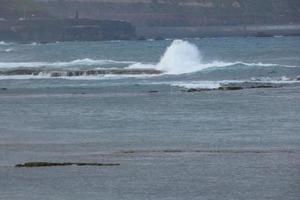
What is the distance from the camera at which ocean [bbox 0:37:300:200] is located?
84.2ft

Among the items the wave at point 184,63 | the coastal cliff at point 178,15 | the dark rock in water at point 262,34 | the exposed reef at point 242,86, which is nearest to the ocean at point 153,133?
the exposed reef at point 242,86

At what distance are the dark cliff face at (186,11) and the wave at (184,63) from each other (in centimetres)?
5736

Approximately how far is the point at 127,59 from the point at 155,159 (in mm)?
54187

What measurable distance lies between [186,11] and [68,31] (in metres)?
15.9

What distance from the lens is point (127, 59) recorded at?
8325 cm

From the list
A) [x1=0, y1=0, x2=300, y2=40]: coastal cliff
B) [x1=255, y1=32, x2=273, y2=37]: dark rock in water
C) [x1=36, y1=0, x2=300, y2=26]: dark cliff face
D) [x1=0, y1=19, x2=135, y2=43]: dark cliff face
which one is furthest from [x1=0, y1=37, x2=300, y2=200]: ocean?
[x1=36, y1=0, x2=300, y2=26]: dark cliff face

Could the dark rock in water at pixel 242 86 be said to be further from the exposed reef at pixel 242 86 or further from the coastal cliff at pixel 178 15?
the coastal cliff at pixel 178 15

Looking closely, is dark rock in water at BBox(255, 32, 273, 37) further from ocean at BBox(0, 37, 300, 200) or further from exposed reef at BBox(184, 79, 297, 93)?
exposed reef at BBox(184, 79, 297, 93)

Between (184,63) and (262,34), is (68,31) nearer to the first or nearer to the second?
(262,34)

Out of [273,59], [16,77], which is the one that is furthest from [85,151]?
[273,59]

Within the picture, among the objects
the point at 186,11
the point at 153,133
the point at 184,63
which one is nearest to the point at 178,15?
the point at 186,11

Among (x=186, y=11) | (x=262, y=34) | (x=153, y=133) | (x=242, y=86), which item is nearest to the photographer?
(x=153, y=133)

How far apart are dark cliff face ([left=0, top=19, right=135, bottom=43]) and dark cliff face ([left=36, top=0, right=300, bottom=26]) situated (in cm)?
788

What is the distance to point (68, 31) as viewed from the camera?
127m
